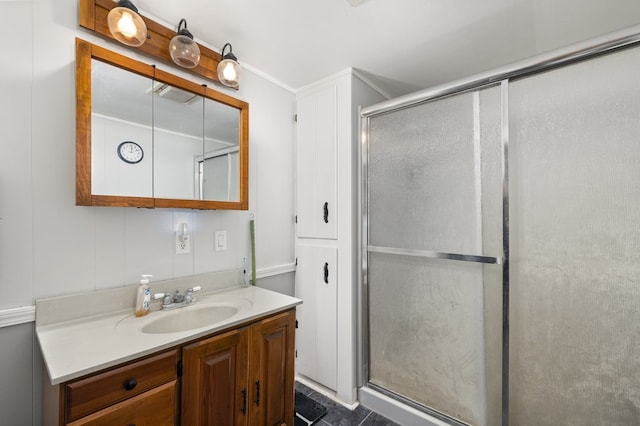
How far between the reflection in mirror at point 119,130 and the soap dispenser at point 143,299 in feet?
1.43

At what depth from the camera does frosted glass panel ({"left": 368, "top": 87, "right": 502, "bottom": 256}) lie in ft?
4.70

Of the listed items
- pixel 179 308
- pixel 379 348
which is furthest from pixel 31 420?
pixel 379 348

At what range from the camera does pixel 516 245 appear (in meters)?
1.35

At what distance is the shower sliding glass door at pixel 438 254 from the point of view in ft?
4.66

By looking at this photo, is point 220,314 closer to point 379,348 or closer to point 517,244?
point 379,348

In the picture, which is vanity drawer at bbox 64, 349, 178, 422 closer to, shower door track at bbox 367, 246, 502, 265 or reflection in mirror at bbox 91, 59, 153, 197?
reflection in mirror at bbox 91, 59, 153, 197

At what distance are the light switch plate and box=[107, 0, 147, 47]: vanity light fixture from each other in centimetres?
108

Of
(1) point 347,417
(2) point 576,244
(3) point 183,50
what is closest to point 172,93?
(3) point 183,50

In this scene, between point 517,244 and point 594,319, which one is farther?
point 517,244

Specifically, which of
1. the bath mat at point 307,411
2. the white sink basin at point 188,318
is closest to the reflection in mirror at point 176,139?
the white sink basin at point 188,318

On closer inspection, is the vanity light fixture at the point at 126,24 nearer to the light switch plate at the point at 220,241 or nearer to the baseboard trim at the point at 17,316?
the light switch plate at the point at 220,241

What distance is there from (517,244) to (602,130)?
1.88 ft

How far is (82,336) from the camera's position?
108 cm

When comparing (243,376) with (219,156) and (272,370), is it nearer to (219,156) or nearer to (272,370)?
(272,370)
